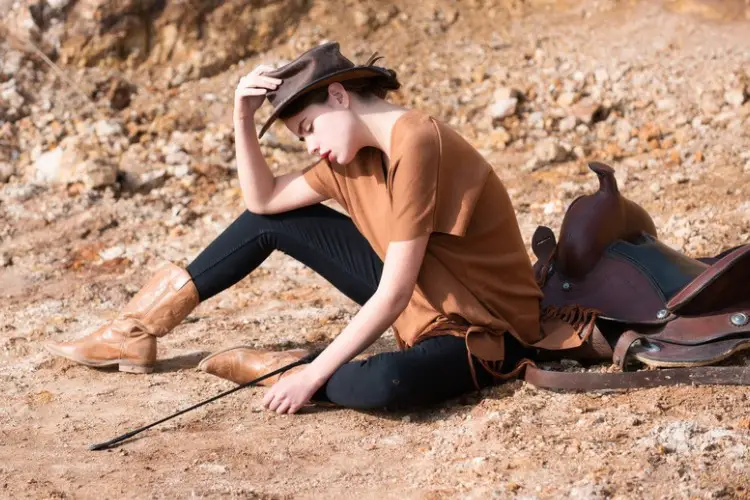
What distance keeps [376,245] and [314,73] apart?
643mm

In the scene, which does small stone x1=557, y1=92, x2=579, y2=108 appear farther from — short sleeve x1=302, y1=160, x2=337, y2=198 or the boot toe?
the boot toe

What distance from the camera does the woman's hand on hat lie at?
3098 millimetres

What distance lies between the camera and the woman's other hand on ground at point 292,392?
10.2 feet

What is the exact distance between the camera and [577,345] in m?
3.17

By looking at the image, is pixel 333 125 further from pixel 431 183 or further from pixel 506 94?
pixel 506 94

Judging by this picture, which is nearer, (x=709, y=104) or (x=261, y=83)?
(x=261, y=83)

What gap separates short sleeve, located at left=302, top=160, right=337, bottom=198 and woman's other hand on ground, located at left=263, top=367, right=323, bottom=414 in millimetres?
603

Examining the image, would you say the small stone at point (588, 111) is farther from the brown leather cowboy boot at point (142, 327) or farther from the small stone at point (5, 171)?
the brown leather cowboy boot at point (142, 327)

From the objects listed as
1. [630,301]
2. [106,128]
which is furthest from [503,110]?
[630,301]

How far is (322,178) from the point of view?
3.37 meters

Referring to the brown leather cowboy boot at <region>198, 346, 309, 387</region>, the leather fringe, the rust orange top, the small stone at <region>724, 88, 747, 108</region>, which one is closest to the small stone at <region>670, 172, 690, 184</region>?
the small stone at <region>724, 88, 747, 108</region>

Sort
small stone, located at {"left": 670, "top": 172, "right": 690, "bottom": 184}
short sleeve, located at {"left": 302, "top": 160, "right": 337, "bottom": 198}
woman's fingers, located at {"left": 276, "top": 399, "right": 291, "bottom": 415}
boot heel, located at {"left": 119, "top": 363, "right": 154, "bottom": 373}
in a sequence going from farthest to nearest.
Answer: small stone, located at {"left": 670, "top": 172, "right": 690, "bottom": 184} → boot heel, located at {"left": 119, "top": 363, "right": 154, "bottom": 373} → short sleeve, located at {"left": 302, "top": 160, "right": 337, "bottom": 198} → woman's fingers, located at {"left": 276, "top": 399, "right": 291, "bottom": 415}

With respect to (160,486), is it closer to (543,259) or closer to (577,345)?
(577,345)

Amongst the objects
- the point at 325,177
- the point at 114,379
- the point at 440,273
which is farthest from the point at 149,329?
the point at 440,273
